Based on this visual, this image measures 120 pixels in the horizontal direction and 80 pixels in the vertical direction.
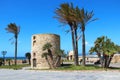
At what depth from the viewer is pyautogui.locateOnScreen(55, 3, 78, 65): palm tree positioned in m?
41.8

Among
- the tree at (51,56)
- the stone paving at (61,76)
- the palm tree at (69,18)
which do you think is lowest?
the stone paving at (61,76)

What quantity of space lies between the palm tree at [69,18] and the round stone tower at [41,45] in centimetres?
469

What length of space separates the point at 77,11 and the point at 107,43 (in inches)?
281

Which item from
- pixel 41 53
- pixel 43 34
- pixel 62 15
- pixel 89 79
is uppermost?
pixel 62 15

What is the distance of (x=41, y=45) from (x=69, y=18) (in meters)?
7.95

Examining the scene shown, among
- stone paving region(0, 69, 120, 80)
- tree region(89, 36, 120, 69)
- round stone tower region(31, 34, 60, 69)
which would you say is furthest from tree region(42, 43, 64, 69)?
stone paving region(0, 69, 120, 80)

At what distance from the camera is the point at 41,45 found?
152 ft

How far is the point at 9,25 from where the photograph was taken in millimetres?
60719

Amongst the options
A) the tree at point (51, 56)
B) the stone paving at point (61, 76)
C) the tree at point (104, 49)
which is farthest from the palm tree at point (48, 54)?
the stone paving at point (61, 76)

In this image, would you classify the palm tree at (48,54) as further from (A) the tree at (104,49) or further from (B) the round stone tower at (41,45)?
(A) the tree at (104,49)

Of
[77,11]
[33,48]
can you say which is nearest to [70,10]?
[77,11]

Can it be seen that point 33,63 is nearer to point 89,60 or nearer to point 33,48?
point 33,48

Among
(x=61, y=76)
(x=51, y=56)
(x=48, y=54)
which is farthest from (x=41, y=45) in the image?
(x=61, y=76)

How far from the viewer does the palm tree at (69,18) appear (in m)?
41.8
